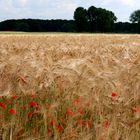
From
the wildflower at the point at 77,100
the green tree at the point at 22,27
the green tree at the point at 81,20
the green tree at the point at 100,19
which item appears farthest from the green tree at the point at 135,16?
the wildflower at the point at 77,100

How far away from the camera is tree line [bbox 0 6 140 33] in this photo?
3024 inches

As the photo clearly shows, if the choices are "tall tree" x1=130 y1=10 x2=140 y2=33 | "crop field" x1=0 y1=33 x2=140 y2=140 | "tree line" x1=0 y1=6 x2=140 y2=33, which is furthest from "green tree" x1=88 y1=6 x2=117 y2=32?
"crop field" x1=0 y1=33 x2=140 y2=140

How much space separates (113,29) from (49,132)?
7746cm

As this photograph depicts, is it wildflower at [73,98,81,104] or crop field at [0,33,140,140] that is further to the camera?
wildflower at [73,98,81,104]

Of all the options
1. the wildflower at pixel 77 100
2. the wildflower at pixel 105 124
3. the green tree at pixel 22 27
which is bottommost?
the green tree at pixel 22 27

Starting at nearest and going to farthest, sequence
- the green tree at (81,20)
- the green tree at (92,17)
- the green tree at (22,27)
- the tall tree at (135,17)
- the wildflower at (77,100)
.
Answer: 1. the wildflower at (77,100)
2. the green tree at (22,27)
3. the green tree at (81,20)
4. the green tree at (92,17)
5. the tall tree at (135,17)

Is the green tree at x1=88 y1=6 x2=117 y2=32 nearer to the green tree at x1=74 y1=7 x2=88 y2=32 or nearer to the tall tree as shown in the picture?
the green tree at x1=74 y1=7 x2=88 y2=32

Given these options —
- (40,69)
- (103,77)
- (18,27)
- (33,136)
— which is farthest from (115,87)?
(18,27)

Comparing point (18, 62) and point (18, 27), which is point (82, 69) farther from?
point (18, 27)

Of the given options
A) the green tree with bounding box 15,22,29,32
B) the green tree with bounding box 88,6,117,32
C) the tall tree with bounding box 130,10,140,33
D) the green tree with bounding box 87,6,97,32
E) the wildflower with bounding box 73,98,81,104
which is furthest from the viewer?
the tall tree with bounding box 130,10,140,33

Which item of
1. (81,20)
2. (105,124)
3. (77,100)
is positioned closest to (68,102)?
(77,100)

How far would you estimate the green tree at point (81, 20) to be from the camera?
77.3 m

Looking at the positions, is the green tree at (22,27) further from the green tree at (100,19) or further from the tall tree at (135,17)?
the tall tree at (135,17)

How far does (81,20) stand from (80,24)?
1.30m
